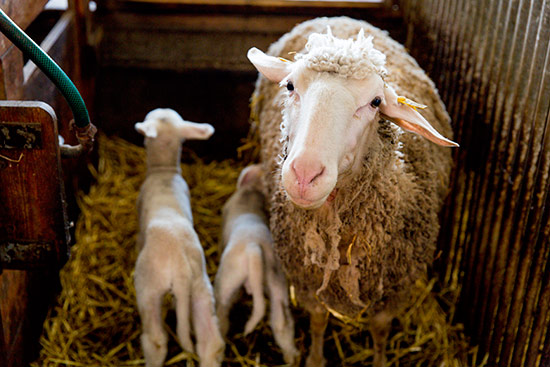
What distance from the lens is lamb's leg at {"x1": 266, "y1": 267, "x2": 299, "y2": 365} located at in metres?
3.15

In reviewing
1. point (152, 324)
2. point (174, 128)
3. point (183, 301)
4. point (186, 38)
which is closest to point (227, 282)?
point (183, 301)

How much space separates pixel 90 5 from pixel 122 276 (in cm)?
192

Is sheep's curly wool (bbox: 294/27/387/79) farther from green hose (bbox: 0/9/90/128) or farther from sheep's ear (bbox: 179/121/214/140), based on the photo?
sheep's ear (bbox: 179/121/214/140)

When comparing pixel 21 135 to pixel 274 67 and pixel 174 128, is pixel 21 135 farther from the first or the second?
pixel 174 128

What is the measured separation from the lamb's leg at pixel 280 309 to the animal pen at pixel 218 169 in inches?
11.1

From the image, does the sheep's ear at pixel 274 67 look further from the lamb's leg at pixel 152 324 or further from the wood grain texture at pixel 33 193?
the lamb's leg at pixel 152 324

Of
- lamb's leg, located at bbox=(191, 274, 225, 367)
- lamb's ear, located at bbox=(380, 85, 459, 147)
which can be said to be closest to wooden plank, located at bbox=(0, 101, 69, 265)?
lamb's leg, located at bbox=(191, 274, 225, 367)

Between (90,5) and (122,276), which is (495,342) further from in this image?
(90,5)

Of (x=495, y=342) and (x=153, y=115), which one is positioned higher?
(x=153, y=115)

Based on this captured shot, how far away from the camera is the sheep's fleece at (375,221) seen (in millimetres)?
2490

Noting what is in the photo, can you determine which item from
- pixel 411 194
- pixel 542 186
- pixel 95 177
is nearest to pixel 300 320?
pixel 411 194

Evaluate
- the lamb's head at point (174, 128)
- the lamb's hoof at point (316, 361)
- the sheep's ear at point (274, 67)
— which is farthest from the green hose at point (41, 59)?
the lamb's hoof at point (316, 361)

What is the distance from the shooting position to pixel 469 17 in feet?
11.0

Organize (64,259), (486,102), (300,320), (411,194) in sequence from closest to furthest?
(64,259)
(411,194)
(486,102)
(300,320)
